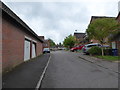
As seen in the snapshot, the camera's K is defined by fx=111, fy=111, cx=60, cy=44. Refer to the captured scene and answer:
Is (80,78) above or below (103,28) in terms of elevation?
below

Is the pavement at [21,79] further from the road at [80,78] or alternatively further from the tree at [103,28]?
the tree at [103,28]

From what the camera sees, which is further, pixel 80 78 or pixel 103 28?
pixel 103 28

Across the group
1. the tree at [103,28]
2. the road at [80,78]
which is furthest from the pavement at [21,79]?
the tree at [103,28]

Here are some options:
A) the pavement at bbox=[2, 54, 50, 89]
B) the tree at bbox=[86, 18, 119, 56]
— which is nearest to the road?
the pavement at bbox=[2, 54, 50, 89]

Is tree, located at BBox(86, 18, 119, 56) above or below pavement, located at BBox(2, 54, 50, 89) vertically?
above

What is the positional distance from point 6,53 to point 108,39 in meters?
15.0

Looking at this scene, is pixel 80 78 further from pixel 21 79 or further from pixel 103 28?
pixel 103 28

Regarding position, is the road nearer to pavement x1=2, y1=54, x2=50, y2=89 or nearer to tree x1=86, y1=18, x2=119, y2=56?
pavement x1=2, y1=54, x2=50, y2=89

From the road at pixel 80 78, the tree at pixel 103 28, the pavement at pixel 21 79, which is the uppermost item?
the tree at pixel 103 28

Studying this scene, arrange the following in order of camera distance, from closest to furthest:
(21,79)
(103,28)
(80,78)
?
(21,79) → (80,78) → (103,28)

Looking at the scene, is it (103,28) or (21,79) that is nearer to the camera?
(21,79)

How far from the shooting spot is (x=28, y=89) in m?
4.25

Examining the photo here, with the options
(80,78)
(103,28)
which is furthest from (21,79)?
(103,28)

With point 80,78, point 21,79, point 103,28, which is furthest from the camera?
point 103,28
